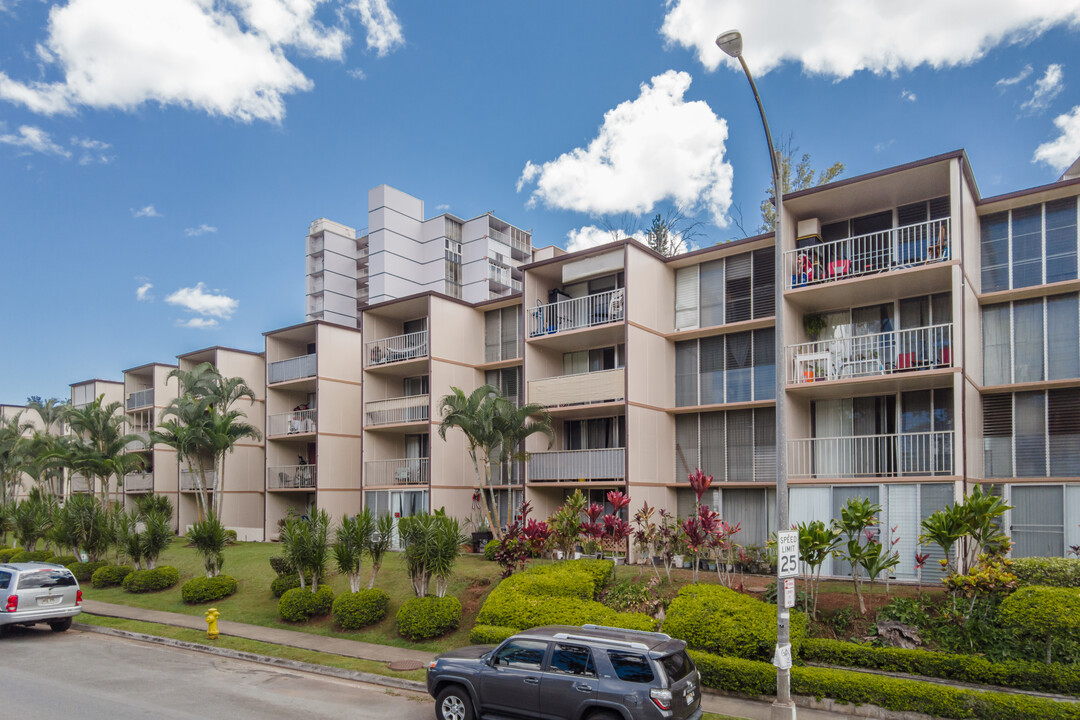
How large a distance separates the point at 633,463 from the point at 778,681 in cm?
1180

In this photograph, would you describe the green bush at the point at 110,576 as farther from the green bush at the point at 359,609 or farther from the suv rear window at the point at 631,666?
the suv rear window at the point at 631,666

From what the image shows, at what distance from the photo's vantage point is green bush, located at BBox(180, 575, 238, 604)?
71.8 ft

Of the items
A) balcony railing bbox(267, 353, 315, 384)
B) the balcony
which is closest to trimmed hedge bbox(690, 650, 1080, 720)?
the balcony

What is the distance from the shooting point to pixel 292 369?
34406 millimetres

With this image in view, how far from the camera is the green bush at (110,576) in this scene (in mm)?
25625


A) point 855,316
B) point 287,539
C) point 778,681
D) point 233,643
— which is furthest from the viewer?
point 855,316

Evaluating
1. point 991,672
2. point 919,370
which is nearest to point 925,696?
point 991,672

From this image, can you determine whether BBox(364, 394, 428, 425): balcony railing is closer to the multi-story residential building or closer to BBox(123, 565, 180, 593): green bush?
BBox(123, 565, 180, 593): green bush

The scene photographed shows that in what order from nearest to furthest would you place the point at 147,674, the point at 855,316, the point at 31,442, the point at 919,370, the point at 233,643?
1. the point at 147,674
2. the point at 233,643
3. the point at 919,370
4. the point at 855,316
5. the point at 31,442

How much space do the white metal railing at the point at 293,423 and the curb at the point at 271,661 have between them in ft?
48.6

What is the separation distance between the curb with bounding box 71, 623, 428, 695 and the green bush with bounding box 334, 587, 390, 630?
2.17 m

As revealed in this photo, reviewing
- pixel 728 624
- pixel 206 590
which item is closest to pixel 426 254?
pixel 206 590

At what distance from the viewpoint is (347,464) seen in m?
33.5

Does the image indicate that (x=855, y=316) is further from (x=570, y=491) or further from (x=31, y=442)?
(x=31, y=442)
